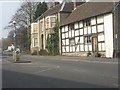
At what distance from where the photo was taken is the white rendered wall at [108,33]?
134 feet

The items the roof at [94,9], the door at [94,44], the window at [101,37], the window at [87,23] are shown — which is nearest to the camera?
the roof at [94,9]

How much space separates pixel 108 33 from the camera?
41.6 metres

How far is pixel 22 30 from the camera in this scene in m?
92.8

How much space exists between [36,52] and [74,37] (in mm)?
21512

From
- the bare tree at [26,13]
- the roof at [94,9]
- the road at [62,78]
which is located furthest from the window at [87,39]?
the bare tree at [26,13]

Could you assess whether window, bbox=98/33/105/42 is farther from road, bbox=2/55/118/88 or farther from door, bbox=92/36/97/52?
road, bbox=2/55/118/88

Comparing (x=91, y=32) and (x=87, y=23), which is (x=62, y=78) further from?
(x=87, y=23)

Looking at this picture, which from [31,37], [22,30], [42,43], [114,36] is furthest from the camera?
[22,30]

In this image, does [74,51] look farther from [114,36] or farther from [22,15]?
[22,15]

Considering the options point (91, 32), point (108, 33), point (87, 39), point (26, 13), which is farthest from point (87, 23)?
point (26, 13)

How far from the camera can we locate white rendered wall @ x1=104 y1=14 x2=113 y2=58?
40.8 m

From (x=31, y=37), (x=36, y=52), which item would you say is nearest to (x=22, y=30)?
(x=31, y=37)

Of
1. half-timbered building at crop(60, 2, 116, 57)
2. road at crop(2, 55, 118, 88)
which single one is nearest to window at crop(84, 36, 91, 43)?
half-timbered building at crop(60, 2, 116, 57)

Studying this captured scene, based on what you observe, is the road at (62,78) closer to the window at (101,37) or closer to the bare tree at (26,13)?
the window at (101,37)
